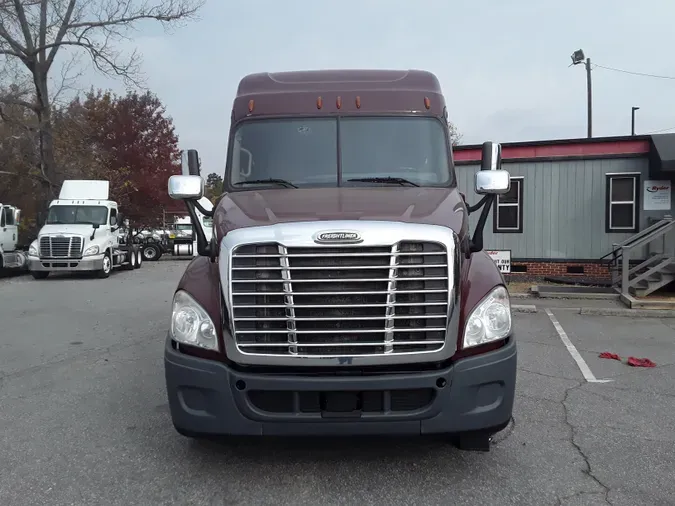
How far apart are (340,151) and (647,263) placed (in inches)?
407

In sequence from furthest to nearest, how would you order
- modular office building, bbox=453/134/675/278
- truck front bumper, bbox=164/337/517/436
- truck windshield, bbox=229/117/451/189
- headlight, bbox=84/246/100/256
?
headlight, bbox=84/246/100/256, modular office building, bbox=453/134/675/278, truck windshield, bbox=229/117/451/189, truck front bumper, bbox=164/337/517/436

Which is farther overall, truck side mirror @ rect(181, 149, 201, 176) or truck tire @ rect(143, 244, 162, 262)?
truck tire @ rect(143, 244, 162, 262)

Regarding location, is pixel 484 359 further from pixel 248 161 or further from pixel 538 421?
pixel 248 161

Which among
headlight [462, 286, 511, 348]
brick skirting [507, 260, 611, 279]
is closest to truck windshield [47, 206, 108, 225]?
brick skirting [507, 260, 611, 279]

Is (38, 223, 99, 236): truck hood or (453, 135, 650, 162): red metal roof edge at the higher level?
(453, 135, 650, 162): red metal roof edge

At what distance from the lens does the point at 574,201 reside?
15.7 meters

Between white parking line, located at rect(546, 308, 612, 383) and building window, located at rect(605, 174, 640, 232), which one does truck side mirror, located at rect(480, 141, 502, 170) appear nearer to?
white parking line, located at rect(546, 308, 612, 383)

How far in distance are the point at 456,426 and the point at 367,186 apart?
195 cm

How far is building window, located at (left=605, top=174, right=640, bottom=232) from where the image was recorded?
15266 mm

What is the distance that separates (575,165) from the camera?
15680mm

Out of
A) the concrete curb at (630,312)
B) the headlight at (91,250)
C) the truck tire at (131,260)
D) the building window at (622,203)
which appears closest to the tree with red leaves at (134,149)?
the truck tire at (131,260)

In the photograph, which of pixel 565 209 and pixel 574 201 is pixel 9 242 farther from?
pixel 574 201

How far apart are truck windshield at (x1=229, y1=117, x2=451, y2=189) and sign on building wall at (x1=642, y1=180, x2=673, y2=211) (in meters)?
12.0

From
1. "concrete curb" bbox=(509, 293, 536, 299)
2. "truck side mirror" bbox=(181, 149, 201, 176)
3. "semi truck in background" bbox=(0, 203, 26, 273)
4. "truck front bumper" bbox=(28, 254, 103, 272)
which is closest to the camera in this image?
"truck side mirror" bbox=(181, 149, 201, 176)
